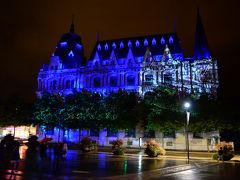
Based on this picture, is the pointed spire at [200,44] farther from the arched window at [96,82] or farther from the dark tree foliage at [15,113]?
the dark tree foliage at [15,113]

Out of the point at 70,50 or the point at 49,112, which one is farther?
the point at 70,50

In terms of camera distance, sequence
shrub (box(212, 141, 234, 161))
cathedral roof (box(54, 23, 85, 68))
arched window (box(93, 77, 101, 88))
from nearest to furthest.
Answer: shrub (box(212, 141, 234, 161)) < arched window (box(93, 77, 101, 88)) < cathedral roof (box(54, 23, 85, 68))

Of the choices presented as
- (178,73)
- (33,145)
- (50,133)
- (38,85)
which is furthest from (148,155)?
(38,85)

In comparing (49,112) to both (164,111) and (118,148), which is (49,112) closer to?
(164,111)

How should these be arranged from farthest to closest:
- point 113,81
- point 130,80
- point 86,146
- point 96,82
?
point 96,82 < point 113,81 < point 130,80 < point 86,146

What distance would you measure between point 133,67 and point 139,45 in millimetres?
11110

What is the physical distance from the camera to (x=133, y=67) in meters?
67.5

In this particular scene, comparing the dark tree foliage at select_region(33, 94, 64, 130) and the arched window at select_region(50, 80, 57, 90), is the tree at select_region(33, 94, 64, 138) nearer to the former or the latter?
the dark tree foliage at select_region(33, 94, 64, 130)

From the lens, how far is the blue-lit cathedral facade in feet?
208

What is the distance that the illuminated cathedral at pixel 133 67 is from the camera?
63.3 metres

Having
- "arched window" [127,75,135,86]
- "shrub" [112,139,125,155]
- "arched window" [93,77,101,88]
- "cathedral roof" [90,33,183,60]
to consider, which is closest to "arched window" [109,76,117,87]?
"arched window" [93,77,101,88]

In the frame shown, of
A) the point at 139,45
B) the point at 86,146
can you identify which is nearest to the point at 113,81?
the point at 139,45

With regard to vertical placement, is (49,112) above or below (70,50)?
below

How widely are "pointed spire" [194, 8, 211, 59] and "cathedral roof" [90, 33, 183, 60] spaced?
4923 mm
